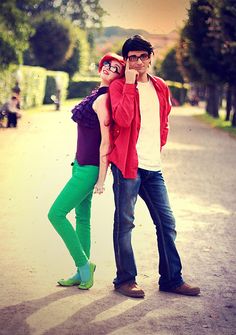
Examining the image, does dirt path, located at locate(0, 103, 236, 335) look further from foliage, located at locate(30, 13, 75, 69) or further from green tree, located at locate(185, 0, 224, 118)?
foliage, located at locate(30, 13, 75, 69)

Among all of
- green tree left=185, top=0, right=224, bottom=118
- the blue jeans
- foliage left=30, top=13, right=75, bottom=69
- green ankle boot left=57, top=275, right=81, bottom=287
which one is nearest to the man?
the blue jeans

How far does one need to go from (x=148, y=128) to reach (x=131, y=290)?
Answer: 3.98 feet

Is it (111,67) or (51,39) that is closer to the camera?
(111,67)

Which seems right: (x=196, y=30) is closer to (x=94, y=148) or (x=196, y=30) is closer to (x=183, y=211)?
(x=183, y=211)

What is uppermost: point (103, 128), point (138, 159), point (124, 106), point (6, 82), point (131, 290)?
point (124, 106)

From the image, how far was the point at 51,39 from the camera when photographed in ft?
175

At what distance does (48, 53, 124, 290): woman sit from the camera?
16.3ft

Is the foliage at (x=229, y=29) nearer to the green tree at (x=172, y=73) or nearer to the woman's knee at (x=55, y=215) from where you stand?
the woman's knee at (x=55, y=215)

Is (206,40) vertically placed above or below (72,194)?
above

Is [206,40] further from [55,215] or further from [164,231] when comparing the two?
[55,215]

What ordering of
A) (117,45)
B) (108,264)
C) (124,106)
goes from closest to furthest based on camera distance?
(124,106) → (108,264) → (117,45)

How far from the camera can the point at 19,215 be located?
8.16m

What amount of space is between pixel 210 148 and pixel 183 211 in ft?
33.4

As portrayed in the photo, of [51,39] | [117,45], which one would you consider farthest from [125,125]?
[117,45]
